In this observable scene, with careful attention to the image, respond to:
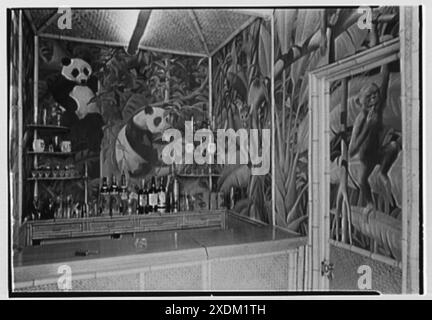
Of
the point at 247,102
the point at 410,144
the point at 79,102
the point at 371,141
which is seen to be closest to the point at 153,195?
the point at 79,102

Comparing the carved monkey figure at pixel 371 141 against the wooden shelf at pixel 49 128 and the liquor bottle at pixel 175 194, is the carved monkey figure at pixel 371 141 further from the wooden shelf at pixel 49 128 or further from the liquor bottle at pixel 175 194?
the wooden shelf at pixel 49 128

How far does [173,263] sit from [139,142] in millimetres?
1155

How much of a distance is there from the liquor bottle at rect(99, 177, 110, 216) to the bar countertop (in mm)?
716

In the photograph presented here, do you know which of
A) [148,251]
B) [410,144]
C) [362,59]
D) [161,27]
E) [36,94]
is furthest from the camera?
[36,94]

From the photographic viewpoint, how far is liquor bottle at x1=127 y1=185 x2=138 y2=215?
2.19 meters

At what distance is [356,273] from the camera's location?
51.6 inches

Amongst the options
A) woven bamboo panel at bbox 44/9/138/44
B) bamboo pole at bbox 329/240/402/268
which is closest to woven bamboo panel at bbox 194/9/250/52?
woven bamboo panel at bbox 44/9/138/44

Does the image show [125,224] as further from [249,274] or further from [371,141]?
[371,141]

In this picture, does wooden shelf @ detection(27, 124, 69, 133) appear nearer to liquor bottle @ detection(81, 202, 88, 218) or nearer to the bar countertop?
liquor bottle @ detection(81, 202, 88, 218)

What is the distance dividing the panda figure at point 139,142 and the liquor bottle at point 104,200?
0.15 metres

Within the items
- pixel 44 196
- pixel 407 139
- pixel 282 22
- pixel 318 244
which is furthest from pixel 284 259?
pixel 44 196

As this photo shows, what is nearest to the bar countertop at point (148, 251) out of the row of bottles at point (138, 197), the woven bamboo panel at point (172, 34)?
the row of bottles at point (138, 197)

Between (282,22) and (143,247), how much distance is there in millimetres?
1221

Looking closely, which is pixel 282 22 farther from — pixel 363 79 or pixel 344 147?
pixel 344 147
